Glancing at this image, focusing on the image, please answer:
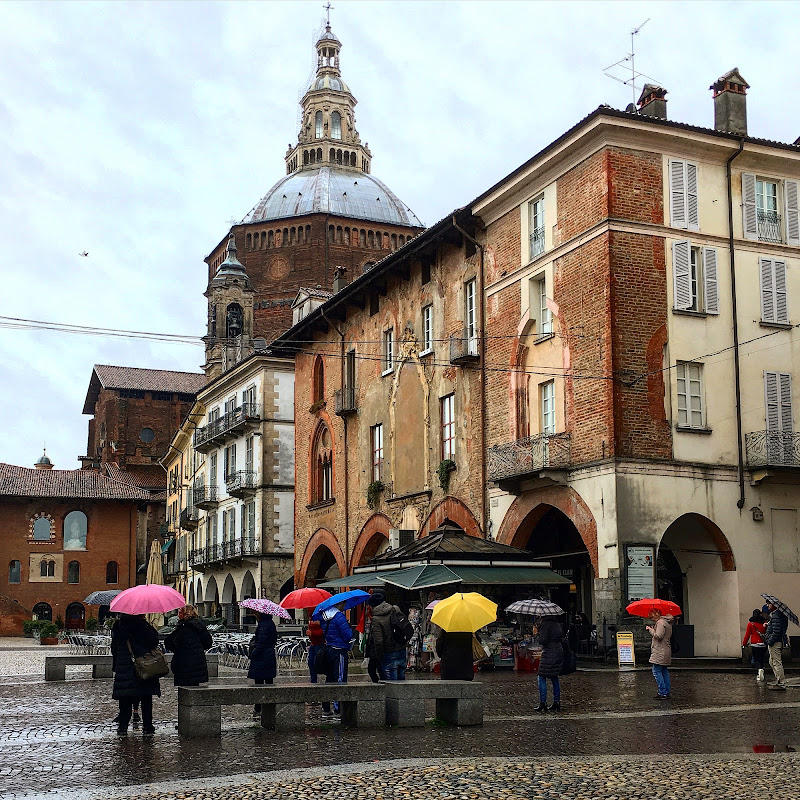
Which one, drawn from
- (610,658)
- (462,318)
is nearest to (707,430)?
(610,658)

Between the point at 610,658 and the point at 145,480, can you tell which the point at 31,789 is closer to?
the point at 610,658

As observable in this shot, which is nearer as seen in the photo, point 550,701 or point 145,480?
point 550,701

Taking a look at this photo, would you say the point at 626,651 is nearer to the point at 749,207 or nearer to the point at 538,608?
the point at 538,608

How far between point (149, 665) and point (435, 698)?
3.35 meters

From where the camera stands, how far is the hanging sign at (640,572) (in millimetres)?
24812

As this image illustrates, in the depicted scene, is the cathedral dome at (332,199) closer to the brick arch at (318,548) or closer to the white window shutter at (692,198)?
the brick arch at (318,548)

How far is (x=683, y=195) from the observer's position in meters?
27.2

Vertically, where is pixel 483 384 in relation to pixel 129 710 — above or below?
above

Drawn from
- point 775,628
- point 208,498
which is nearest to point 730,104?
point 775,628

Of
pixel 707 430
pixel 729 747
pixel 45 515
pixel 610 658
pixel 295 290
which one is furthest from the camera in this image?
pixel 295 290

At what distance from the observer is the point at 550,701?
1706 cm

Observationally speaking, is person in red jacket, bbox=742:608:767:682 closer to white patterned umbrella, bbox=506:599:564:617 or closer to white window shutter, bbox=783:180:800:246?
white patterned umbrella, bbox=506:599:564:617

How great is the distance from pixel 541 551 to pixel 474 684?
17.4m

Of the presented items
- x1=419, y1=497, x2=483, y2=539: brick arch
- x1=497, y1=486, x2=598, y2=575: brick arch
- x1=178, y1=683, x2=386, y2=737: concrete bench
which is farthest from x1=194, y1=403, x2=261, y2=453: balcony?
x1=178, y1=683, x2=386, y2=737: concrete bench
